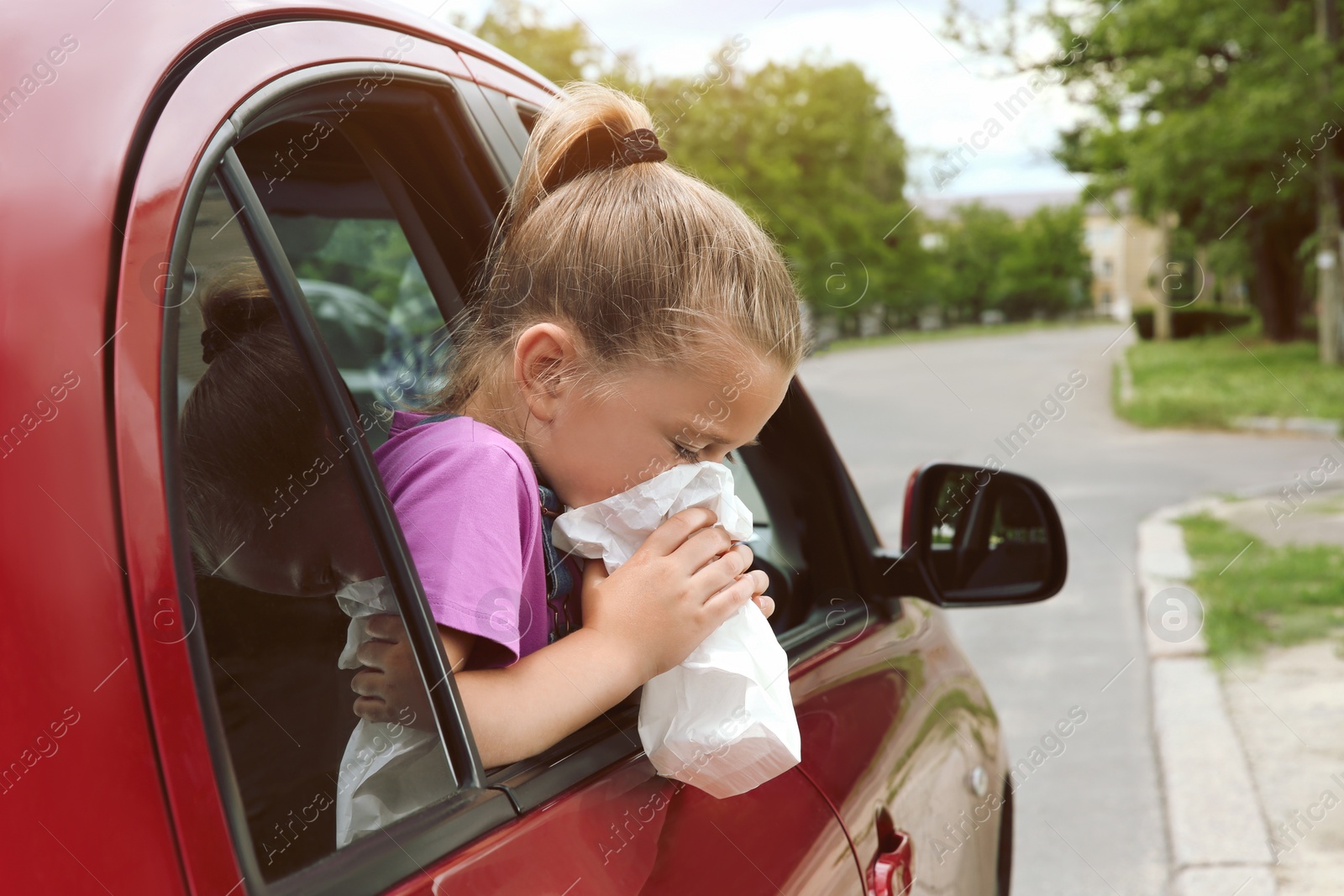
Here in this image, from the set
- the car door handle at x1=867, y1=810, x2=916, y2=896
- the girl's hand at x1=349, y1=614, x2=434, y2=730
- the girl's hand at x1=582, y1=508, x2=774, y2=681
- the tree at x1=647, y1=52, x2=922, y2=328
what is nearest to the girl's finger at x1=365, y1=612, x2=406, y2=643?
the girl's hand at x1=349, y1=614, x2=434, y2=730

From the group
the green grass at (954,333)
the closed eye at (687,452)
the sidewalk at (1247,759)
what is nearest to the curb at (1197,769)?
the sidewalk at (1247,759)

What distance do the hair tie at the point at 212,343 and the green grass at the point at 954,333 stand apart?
25846 mm

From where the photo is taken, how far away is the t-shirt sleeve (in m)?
1.08

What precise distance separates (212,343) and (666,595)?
0.49 meters

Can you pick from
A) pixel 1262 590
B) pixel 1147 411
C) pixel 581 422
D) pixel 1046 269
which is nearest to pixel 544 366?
pixel 581 422

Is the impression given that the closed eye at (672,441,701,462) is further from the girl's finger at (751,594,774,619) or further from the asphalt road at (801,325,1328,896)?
the asphalt road at (801,325,1328,896)

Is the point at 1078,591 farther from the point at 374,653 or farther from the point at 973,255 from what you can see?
the point at 973,255

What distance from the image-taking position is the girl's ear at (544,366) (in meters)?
1.24

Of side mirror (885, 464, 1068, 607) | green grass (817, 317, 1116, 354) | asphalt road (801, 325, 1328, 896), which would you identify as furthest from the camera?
green grass (817, 317, 1116, 354)

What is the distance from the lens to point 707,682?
3.74 feet

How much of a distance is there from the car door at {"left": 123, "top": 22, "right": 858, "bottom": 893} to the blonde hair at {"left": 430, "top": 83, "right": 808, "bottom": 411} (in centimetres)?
15

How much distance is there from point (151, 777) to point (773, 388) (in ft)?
2.60

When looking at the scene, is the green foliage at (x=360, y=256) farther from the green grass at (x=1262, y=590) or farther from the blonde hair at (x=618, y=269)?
the green grass at (x=1262, y=590)

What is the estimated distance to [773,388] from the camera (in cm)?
133
